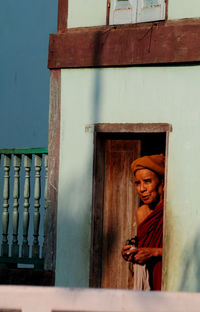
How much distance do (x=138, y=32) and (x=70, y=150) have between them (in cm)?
147

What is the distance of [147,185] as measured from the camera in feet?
26.4

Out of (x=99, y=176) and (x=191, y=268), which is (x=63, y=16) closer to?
(x=99, y=176)

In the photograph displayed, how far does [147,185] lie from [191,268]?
40.0 inches

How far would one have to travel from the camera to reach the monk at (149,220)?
7.99 m

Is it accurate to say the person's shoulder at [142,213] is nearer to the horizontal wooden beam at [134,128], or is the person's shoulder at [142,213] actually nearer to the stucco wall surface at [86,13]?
the horizontal wooden beam at [134,128]

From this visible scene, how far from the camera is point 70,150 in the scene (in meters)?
8.20

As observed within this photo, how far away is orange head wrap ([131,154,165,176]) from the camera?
7.98 metres

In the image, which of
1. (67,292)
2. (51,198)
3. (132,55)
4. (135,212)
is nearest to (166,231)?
(135,212)

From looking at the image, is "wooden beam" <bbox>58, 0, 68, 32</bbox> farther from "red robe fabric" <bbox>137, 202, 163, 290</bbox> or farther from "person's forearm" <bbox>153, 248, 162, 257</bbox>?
"person's forearm" <bbox>153, 248, 162, 257</bbox>

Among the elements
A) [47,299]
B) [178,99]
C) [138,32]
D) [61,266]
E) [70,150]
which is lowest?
[61,266]

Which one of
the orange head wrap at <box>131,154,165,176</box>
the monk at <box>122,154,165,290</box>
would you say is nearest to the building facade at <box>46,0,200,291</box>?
the orange head wrap at <box>131,154,165,176</box>

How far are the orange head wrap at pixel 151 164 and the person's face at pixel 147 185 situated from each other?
49mm

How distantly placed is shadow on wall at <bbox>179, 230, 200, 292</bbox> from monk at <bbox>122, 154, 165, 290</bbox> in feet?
1.30

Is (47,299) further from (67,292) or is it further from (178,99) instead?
(178,99)
